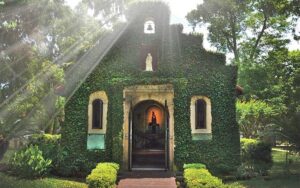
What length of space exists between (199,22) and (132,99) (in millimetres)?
26195

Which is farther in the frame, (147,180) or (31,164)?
(31,164)

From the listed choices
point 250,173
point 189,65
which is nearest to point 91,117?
point 189,65

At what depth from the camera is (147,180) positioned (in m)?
16.6

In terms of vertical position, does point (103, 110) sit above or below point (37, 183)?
above

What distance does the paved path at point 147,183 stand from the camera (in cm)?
1556

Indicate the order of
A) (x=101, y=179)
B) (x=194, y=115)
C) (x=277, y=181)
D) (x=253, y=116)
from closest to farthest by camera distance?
(x=101, y=179)
(x=277, y=181)
(x=194, y=115)
(x=253, y=116)

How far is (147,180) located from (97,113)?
5.57 m

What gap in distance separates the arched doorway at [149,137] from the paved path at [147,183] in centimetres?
247

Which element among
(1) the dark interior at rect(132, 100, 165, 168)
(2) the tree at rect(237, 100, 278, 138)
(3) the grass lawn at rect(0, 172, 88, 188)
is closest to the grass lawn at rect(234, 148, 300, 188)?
(1) the dark interior at rect(132, 100, 165, 168)

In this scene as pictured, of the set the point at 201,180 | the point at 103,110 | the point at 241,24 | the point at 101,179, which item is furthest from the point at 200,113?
the point at 241,24

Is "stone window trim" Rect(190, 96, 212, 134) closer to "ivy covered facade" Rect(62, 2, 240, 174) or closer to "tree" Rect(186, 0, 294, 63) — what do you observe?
"ivy covered facade" Rect(62, 2, 240, 174)

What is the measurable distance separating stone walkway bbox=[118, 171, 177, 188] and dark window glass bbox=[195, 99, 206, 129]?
3.51 m

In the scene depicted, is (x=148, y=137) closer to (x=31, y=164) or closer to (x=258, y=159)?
(x=258, y=159)

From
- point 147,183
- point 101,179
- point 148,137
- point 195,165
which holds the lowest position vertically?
point 147,183
